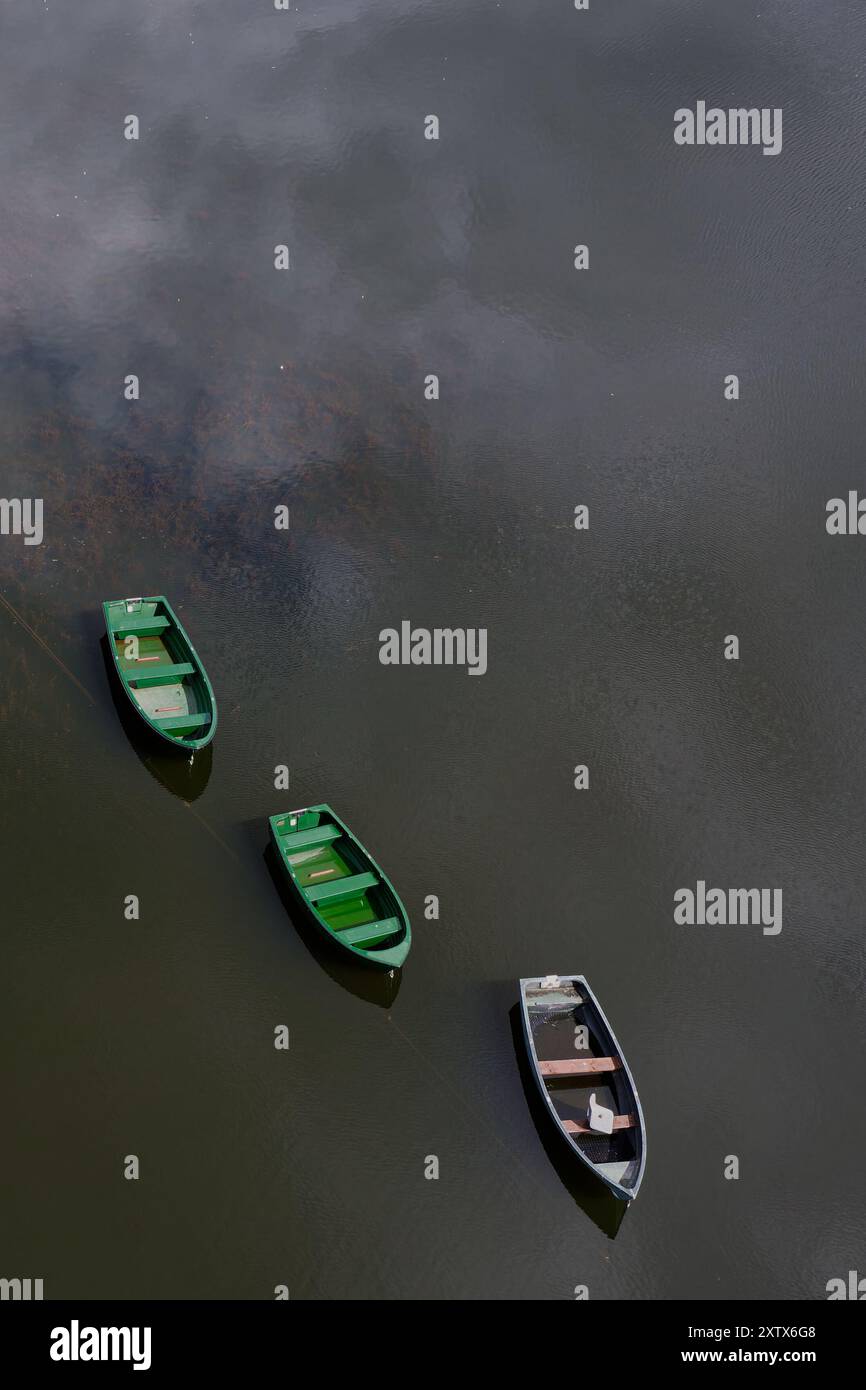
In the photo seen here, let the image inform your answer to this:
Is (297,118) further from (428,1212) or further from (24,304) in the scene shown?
(428,1212)

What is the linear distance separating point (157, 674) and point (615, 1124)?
882 cm

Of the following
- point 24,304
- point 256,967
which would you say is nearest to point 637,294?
point 24,304

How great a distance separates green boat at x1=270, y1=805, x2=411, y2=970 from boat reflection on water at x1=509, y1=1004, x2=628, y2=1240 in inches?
98.4

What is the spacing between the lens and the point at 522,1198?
1806 centimetres

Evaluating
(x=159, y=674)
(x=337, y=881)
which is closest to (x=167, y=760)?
(x=159, y=674)

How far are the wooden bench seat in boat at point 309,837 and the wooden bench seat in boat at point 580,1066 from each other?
162 inches

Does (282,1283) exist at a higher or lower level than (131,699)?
lower

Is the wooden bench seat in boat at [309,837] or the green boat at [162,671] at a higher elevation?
the green boat at [162,671]

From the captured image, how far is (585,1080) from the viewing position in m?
18.9

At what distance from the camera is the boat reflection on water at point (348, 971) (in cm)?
1936

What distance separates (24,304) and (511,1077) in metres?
15.1

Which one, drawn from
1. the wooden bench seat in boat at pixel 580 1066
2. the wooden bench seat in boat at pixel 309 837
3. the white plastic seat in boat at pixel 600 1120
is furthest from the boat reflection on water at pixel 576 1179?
the wooden bench seat in boat at pixel 309 837

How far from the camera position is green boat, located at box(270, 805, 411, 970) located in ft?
63.5

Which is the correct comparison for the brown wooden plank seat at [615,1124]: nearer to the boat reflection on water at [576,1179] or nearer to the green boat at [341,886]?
the boat reflection on water at [576,1179]
